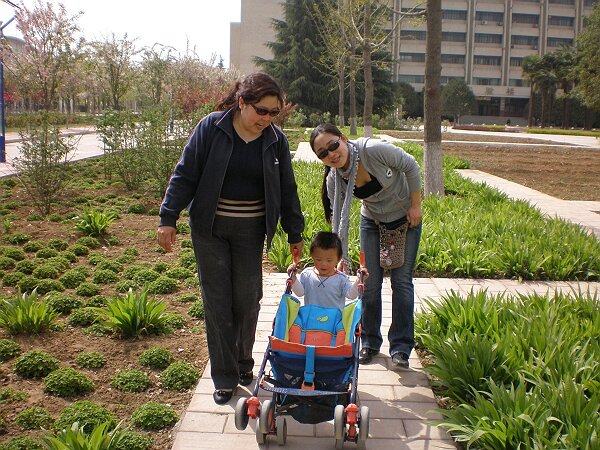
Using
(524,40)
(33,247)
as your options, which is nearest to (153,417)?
(33,247)

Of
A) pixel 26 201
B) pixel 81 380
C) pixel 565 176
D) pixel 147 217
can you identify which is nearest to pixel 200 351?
pixel 81 380

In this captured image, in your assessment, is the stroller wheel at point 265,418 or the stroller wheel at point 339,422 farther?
the stroller wheel at point 265,418

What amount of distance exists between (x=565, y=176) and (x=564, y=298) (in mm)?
13989

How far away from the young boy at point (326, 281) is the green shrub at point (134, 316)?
5.15ft

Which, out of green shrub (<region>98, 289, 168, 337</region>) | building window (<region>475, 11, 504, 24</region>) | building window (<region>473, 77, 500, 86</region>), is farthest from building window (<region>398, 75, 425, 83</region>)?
green shrub (<region>98, 289, 168, 337</region>)

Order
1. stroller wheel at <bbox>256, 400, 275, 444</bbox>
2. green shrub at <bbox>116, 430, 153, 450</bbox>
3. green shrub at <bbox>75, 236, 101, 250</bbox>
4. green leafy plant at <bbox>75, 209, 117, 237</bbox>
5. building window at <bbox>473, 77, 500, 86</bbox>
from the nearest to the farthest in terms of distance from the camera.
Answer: stroller wheel at <bbox>256, 400, 275, 444</bbox> < green shrub at <bbox>116, 430, 153, 450</bbox> < green shrub at <bbox>75, 236, 101, 250</bbox> < green leafy plant at <bbox>75, 209, 117, 237</bbox> < building window at <bbox>473, 77, 500, 86</bbox>

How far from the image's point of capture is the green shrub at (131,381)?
3957 mm

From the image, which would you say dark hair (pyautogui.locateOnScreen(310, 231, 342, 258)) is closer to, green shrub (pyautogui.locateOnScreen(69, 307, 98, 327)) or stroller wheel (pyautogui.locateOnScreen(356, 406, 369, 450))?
stroller wheel (pyautogui.locateOnScreen(356, 406, 369, 450))

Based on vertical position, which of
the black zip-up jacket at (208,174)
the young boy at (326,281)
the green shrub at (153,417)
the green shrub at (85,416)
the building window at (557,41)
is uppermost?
the building window at (557,41)

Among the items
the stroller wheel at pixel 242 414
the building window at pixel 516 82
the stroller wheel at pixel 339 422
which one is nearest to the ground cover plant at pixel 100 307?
the stroller wheel at pixel 242 414

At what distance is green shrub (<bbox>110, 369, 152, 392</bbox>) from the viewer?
3.96 metres

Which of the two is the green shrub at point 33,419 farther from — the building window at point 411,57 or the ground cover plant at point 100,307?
the building window at point 411,57

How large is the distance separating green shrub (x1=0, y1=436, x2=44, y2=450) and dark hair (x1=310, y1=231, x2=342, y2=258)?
1.65 metres

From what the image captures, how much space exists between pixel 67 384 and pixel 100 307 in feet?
5.18
